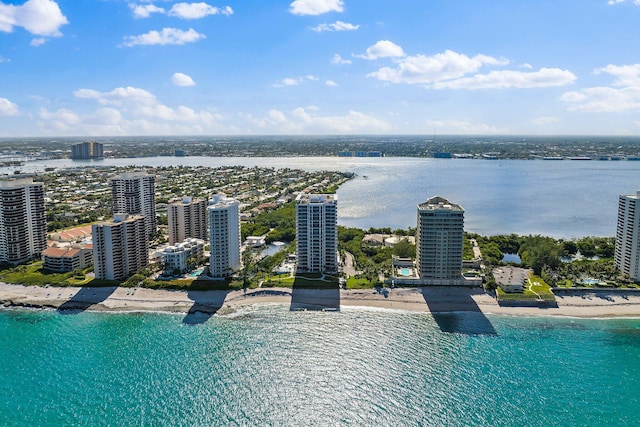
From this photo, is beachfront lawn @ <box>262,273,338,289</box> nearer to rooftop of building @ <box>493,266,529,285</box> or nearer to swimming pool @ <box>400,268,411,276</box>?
Result: swimming pool @ <box>400,268,411,276</box>

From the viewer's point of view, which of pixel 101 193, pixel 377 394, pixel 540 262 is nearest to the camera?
pixel 377 394

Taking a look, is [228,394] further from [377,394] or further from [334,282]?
[334,282]

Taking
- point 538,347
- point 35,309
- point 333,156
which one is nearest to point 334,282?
point 538,347

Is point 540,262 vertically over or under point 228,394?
over

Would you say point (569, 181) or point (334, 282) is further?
point (569, 181)

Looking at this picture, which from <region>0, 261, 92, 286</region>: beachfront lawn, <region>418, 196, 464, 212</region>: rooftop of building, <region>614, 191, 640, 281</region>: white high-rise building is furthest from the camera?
<region>0, 261, 92, 286</region>: beachfront lawn

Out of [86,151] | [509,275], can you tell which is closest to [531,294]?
[509,275]

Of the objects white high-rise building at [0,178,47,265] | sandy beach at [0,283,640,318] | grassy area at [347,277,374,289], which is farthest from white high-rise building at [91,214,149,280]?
grassy area at [347,277,374,289]
